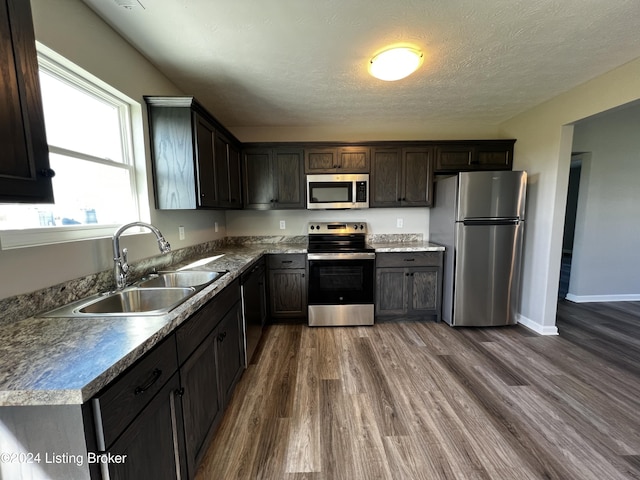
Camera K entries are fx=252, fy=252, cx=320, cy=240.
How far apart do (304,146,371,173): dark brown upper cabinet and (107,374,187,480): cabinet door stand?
262 centimetres

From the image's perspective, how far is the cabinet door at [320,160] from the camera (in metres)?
3.11

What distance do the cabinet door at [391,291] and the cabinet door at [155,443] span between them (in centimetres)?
231

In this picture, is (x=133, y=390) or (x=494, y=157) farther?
(x=494, y=157)

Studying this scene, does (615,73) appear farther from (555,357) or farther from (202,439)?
(202,439)

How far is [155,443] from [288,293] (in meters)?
2.06

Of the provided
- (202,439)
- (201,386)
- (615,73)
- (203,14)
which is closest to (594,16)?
(615,73)

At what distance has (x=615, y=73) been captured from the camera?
2.06 metres

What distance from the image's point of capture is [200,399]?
1286 millimetres

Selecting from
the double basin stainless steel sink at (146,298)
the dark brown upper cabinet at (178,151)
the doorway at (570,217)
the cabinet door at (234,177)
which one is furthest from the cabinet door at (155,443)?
the doorway at (570,217)

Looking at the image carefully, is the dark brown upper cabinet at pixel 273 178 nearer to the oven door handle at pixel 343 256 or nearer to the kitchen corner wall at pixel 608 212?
the oven door handle at pixel 343 256

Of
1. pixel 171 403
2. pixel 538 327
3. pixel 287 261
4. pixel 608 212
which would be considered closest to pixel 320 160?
pixel 287 261

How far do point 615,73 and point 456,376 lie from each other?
2.80m

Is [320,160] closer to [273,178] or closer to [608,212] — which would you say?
[273,178]

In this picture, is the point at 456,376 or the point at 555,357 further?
the point at 555,357
